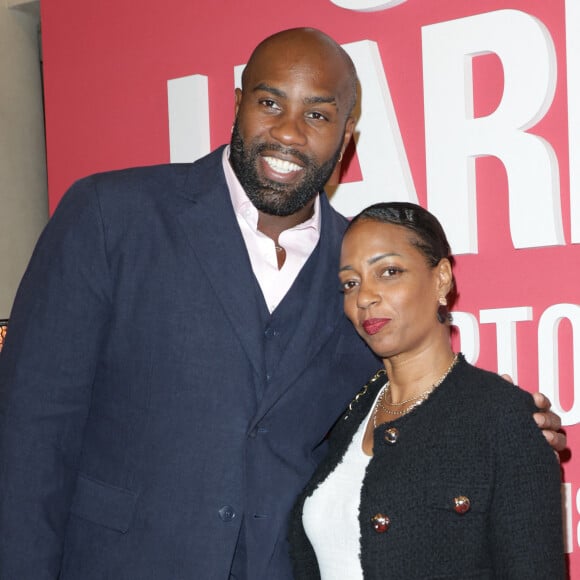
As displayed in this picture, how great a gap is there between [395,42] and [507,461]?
168 centimetres

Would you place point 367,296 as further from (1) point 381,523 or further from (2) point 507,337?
(2) point 507,337

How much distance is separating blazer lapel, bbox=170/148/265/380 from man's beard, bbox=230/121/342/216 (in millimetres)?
59

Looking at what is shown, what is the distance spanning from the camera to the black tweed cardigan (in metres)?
1.67

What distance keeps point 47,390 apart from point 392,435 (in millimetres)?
736

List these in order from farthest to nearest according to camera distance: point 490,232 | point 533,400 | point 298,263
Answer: point 490,232 < point 298,263 < point 533,400

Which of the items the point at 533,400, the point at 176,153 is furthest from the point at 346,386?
the point at 176,153

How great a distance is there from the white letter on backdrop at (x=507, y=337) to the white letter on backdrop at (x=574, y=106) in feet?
0.95

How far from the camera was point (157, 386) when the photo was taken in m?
1.86

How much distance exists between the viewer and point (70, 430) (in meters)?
1.85

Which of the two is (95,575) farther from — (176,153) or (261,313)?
(176,153)

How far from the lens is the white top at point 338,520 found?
6.11ft

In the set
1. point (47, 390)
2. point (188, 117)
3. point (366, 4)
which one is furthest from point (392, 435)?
point (188, 117)

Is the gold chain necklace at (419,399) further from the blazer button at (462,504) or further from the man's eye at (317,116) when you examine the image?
the man's eye at (317,116)

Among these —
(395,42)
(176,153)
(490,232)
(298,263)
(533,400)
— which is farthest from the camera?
(176,153)
